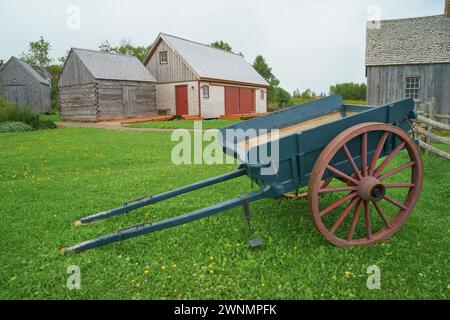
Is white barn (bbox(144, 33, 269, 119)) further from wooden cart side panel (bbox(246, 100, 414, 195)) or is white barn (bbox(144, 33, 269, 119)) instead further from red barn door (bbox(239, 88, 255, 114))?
wooden cart side panel (bbox(246, 100, 414, 195))

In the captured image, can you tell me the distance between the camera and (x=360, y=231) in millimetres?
4195

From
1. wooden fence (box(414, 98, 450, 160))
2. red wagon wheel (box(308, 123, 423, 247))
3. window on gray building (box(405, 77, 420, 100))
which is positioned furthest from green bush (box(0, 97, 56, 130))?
window on gray building (box(405, 77, 420, 100))

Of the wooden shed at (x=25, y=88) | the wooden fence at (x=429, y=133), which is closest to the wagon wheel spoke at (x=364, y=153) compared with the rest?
the wooden fence at (x=429, y=133)

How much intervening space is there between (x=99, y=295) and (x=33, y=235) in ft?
6.15

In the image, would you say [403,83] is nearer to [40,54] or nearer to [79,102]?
[79,102]

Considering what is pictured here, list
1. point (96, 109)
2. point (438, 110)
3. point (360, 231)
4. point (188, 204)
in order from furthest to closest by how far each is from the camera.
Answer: point (96, 109), point (438, 110), point (188, 204), point (360, 231)

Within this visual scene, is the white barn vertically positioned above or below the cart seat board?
above

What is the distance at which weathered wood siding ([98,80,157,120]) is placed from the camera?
24016mm

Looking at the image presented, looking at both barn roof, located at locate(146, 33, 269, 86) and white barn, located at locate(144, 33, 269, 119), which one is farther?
barn roof, located at locate(146, 33, 269, 86)

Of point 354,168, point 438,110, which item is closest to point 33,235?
point 354,168

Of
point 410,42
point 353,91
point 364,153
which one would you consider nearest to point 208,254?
point 364,153

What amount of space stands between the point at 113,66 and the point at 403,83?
19.2 meters

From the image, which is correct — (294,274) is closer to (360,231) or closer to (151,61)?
(360,231)

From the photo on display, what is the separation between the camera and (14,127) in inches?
690
